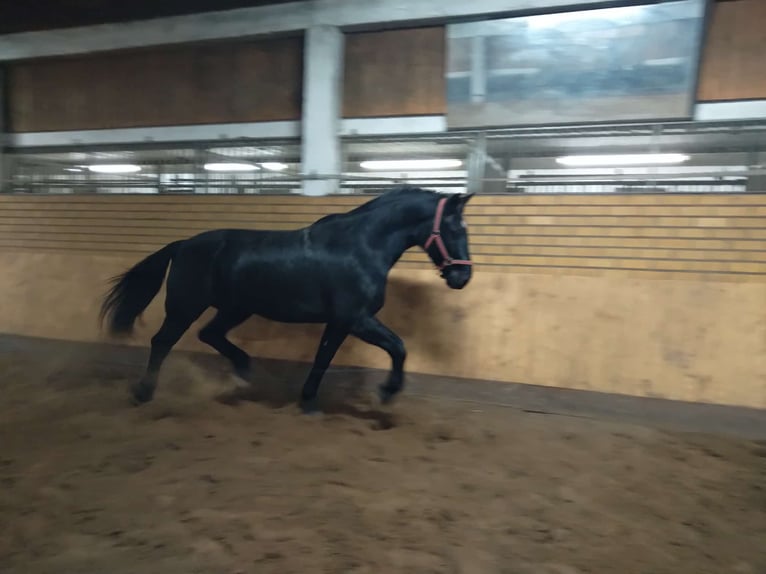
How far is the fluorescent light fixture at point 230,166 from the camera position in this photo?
6.83m

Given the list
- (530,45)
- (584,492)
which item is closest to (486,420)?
(584,492)

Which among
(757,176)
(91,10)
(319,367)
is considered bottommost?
(319,367)

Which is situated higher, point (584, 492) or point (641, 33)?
point (641, 33)

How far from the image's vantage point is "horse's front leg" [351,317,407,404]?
3.96 meters

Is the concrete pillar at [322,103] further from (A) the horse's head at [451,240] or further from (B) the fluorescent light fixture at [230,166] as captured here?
(A) the horse's head at [451,240]

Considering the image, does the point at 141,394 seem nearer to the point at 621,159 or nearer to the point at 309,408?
the point at 309,408

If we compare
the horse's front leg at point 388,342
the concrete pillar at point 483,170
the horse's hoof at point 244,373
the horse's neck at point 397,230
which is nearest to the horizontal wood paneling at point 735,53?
the concrete pillar at point 483,170

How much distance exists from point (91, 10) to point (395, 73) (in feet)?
12.4

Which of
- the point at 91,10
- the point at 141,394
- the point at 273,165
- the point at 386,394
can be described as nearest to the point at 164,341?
the point at 141,394

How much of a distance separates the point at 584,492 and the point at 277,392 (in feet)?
9.18

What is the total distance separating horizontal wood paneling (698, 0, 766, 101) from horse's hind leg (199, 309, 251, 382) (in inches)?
183

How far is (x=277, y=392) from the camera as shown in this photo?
491cm

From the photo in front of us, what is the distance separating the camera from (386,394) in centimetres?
413

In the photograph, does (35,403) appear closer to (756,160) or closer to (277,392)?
(277,392)
